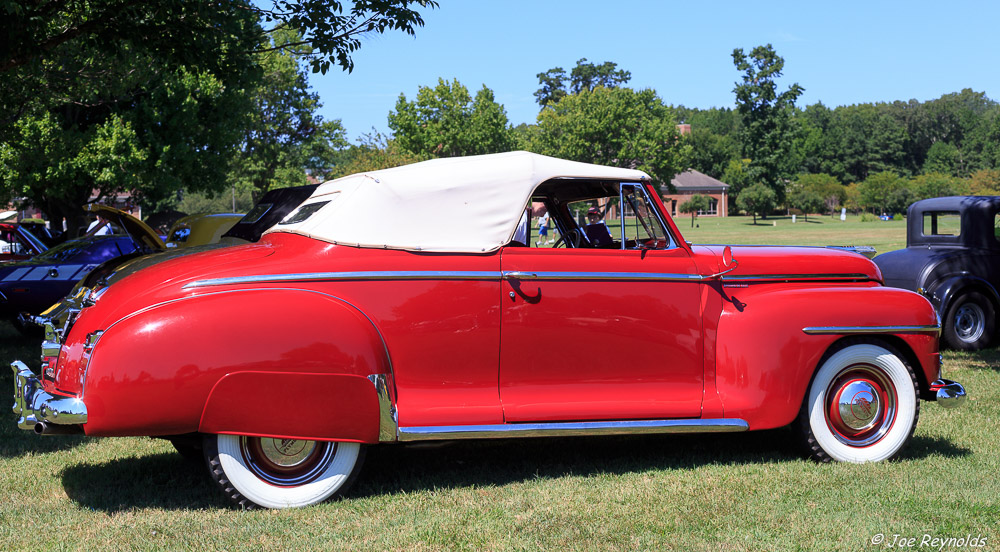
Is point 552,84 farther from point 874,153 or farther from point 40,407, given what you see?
point 40,407

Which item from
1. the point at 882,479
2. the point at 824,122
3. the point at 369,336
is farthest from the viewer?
the point at 824,122

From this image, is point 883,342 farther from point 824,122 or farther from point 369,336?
point 824,122

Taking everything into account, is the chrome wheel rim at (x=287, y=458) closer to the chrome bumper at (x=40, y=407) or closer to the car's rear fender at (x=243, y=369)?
the car's rear fender at (x=243, y=369)

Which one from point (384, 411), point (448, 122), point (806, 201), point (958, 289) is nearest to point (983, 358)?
point (958, 289)

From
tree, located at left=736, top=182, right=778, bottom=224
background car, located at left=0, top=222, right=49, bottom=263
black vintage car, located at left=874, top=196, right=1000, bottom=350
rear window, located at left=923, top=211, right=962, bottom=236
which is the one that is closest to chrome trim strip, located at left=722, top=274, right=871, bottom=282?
black vintage car, located at left=874, top=196, right=1000, bottom=350

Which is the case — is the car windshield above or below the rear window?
above

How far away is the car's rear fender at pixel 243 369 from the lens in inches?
162

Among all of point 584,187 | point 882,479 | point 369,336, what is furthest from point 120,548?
point 882,479

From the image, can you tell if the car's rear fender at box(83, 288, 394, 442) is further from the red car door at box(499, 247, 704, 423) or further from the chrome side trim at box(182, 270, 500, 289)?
the red car door at box(499, 247, 704, 423)

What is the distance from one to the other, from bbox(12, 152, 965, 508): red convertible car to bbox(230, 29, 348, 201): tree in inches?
1396

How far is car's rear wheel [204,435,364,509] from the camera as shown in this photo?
4.40m

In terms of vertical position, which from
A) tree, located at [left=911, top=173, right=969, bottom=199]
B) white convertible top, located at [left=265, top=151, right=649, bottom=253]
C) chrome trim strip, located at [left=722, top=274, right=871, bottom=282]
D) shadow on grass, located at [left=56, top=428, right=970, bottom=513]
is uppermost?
tree, located at [left=911, top=173, right=969, bottom=199]

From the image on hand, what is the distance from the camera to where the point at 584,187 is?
18.6ft

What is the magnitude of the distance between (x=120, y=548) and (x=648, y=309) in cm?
308
